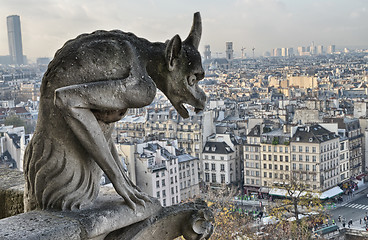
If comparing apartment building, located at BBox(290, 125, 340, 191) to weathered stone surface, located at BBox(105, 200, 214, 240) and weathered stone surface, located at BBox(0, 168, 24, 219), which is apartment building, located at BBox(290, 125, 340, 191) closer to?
weathered stone surface, located at BBox(0, 168, 24, 219)

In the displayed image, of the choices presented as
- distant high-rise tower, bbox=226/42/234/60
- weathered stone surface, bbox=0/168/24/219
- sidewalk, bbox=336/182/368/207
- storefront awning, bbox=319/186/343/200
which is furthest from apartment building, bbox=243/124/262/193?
distant high-rise tower, bbox=226/42/234/60

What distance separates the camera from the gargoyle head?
7.99 feet

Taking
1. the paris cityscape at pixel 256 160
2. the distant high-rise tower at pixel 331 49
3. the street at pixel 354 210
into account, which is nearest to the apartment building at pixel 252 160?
the paris cityscape at pixel 256 160

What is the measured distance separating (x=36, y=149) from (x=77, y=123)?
0.75 feet

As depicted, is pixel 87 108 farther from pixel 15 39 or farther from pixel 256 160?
pixel 15 39

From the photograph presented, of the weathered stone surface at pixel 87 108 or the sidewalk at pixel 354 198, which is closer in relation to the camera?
the weathered stone surface at pixel 87 108

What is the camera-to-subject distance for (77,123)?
227 cm

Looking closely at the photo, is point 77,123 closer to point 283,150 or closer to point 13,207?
point 13,207

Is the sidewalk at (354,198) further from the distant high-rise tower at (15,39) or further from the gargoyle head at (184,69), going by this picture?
the distant high-rise tower at (15,39)

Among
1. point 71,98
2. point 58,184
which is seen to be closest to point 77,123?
point 71,98

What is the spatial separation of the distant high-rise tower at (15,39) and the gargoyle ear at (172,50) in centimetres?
6935

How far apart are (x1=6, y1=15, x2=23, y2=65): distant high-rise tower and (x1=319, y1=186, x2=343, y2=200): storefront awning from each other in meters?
48.6

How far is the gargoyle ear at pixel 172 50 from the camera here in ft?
7.91

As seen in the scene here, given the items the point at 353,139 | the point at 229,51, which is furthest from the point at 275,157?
the point at 229,51
